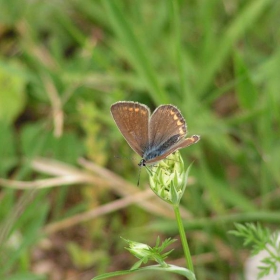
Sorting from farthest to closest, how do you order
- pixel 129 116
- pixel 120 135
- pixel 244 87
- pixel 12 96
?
pixel 12 96 → pixel 120 135 → pixel 244 87 → pixel 129 116

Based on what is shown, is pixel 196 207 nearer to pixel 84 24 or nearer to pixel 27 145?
pixel 27 145

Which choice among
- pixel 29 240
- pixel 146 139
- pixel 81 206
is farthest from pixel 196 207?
pixel 146 139

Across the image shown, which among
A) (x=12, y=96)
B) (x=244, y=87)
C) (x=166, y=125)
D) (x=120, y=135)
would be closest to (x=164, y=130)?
(x=166, y=125)

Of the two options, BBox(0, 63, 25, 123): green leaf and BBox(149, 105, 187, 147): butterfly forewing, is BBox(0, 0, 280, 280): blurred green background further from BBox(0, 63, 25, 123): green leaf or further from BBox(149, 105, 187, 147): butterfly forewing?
BBox(149, 105, 187, 147): butterfly forewing

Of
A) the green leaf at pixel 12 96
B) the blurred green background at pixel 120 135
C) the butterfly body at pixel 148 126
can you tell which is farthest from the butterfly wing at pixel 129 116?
the green leaf at pixel 12 96

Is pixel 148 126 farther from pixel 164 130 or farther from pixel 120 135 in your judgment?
pixel 120 135

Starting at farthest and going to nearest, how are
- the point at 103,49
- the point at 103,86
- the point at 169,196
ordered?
the point at 103,49 < the point at 103,86 < the point at 169,196
